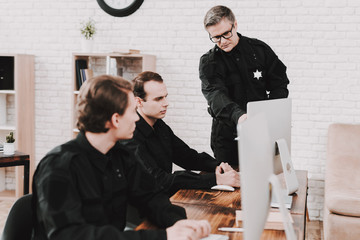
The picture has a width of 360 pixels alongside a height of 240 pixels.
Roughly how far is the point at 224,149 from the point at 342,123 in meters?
1.40

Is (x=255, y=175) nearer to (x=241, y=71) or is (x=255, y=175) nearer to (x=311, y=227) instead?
(x=241, y=71)

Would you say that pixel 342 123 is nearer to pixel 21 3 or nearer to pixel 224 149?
pixel 224 149

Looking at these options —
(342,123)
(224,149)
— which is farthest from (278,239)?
(342,123)

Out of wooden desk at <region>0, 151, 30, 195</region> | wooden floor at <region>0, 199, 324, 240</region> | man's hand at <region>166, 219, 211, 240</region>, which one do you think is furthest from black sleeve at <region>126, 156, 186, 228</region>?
wooden floor at <region>0, 199, 324, 240</region>

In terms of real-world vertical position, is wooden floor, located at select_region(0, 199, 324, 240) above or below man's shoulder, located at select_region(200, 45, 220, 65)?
below

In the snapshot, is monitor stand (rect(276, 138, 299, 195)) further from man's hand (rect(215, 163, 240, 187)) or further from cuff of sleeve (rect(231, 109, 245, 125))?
cuff of sleeve (rect(231, 109, 245, 125))

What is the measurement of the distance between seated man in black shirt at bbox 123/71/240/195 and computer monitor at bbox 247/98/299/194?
25 centimetres

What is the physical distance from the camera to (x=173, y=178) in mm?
2111

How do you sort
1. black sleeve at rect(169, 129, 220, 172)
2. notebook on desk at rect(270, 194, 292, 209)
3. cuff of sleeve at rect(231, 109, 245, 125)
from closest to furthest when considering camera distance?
notebook on desk at rect(270, 194, 292, 209) < cuff of sleeve at rect(231, 109, 245, 125) < black sleeve at rect(169, 129, 220, 172)

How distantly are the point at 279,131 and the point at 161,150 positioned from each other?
0.66 metres

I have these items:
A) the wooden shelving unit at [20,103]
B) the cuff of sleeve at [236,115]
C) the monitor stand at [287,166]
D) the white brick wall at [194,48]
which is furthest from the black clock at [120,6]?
the monitor stand at [287,166]

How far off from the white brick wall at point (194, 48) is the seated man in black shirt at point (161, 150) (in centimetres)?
183

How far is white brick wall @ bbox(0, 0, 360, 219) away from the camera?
3.93 m

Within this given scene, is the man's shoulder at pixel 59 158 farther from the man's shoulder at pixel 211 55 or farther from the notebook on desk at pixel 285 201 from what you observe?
the man's shoulder at pixel 211 55
